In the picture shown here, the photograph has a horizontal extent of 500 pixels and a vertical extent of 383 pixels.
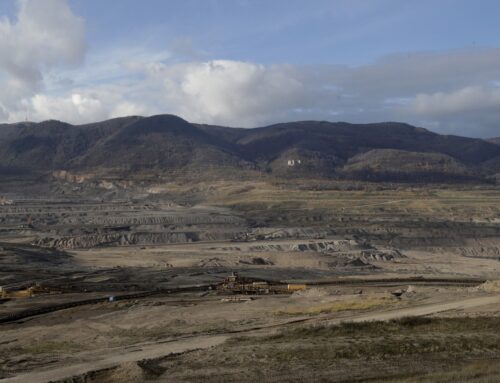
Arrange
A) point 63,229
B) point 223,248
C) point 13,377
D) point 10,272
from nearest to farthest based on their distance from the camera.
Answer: point 13,377
point 10,272
point 223,248
point 63,229

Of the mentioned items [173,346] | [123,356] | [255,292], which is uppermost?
[123,356]

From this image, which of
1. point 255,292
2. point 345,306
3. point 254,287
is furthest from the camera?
point 254,287

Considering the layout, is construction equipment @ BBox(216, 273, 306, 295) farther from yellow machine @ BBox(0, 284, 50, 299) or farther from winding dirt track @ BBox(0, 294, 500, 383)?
winding dirt track @ BBox(0, 294, 500, 383)

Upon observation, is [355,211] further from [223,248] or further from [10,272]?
[10,272]

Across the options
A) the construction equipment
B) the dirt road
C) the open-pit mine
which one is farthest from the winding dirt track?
the construction equipment

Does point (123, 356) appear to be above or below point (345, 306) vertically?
above

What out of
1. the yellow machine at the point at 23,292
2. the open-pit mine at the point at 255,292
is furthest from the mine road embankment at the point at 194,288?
the yellow machine at the point at 23,292

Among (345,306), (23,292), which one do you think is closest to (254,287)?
(345,306)

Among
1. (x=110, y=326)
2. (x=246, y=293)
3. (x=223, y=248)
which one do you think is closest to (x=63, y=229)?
(x=223, y=248)

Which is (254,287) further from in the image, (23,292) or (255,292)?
(23,292)
